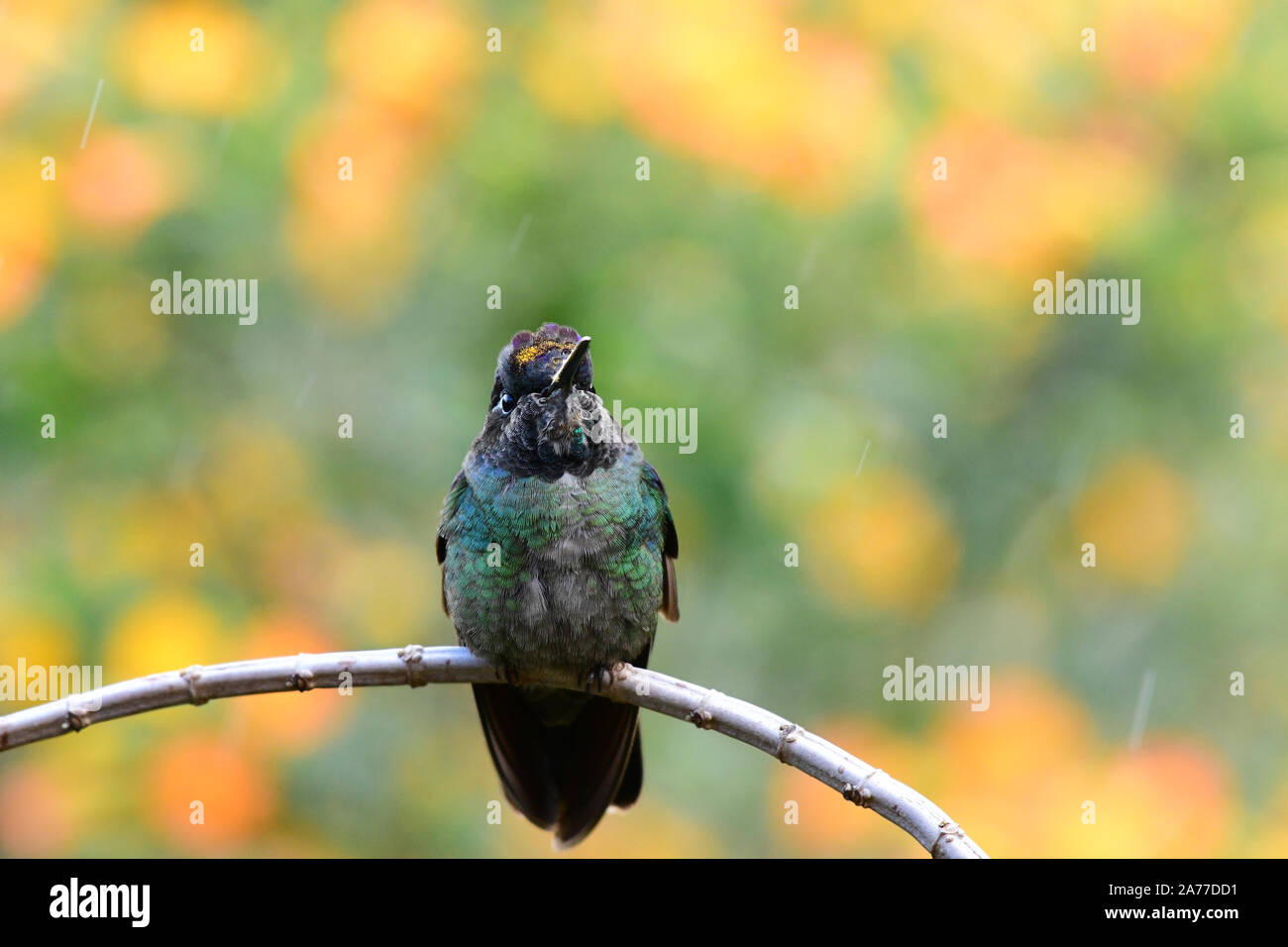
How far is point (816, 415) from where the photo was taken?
6324mm

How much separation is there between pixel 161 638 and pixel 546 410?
9.07 feet

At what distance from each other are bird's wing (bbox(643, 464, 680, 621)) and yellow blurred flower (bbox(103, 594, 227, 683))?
2.43 meters

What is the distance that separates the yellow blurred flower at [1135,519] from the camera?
692cm

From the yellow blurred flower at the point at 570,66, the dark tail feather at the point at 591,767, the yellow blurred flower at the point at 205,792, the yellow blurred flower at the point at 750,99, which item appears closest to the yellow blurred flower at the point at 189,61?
the yellow blurred flower at the point at 570,66

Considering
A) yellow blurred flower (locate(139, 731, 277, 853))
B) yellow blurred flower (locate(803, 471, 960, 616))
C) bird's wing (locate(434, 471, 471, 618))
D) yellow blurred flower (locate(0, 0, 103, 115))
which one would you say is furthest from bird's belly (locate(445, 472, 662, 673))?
yellow blurred flower (locate(0, 0, 103, 115))

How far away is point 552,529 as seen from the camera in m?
4.25

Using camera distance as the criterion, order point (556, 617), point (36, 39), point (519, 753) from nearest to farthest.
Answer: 1. point (556, 617)
2. point (519, 753)
3. point (36, 39)

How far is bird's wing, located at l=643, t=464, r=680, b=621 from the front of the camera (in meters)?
4.66

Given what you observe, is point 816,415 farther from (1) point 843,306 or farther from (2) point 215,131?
(2) point 215,131

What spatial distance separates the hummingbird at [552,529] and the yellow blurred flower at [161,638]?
6.68 feet

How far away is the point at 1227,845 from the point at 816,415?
292 centimetres

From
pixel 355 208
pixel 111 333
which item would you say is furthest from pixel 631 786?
pixel 111 333

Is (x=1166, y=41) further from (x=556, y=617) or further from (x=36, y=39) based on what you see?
Result: (x=36, y=39)

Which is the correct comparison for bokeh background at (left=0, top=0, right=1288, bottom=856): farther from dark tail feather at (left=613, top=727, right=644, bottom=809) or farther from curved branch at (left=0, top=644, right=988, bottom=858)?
curved branch at (left=0, top=644, right=988, bottom=858)
